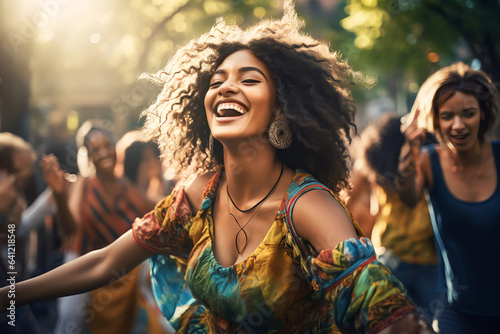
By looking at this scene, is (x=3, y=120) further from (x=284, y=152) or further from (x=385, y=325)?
(x=385, y=325)

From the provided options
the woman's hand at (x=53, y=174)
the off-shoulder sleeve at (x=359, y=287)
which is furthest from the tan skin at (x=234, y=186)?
the woman's hand at (x=53, y=174)

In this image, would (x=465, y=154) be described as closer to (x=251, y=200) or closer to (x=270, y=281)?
(x=251, y=200)

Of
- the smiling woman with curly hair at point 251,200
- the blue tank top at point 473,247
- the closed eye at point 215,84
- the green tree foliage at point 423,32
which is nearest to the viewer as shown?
the smiling woman with curly hair at point 251,200

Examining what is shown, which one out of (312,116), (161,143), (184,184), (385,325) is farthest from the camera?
(161,143)

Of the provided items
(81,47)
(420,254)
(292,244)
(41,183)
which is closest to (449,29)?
(420,254)

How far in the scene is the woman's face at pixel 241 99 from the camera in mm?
2330

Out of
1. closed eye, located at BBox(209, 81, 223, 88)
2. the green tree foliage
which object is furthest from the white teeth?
the green tree foliage

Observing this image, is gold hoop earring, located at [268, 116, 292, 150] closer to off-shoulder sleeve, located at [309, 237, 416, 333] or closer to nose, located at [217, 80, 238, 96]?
nose, located at [217, 80, 238, 96]

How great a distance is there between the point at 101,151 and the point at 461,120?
293cm

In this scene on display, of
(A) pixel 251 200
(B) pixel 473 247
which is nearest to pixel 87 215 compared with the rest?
(A) pixel 251 200

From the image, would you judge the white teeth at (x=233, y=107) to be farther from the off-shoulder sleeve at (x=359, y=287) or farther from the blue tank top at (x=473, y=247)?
the blue tank top at (x=473, y=247)

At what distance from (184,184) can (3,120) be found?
543cm

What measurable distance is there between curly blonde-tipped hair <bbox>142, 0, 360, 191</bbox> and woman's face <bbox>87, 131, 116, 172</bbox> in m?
2.02

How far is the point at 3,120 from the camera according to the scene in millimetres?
7266
